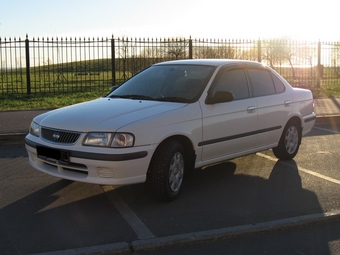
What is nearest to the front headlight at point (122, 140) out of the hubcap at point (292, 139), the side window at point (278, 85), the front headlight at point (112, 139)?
the front headlight at point (112, 139)

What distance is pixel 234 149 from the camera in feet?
20.5

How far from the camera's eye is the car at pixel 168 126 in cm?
489

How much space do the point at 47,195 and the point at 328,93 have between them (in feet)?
47.3

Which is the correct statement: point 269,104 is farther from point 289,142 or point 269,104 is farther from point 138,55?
point 138,55

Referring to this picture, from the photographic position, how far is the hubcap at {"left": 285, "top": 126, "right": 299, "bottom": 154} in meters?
7.36

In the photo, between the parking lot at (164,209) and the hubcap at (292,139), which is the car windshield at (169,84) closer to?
the parking lot at (164,209)

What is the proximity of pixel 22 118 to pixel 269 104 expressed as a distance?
21.6ft

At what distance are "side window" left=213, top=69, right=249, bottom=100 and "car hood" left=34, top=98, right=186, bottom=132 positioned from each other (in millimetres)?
877

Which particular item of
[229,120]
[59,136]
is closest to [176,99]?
[229,120]

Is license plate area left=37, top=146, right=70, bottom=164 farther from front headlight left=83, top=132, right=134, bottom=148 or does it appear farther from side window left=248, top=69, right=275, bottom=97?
side window left=248, top=69, right=275, bottom=97

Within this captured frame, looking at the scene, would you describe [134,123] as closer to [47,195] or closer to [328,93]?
[47,195]

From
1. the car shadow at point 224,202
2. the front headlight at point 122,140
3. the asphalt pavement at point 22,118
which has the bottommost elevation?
the car shadow at point 224,202

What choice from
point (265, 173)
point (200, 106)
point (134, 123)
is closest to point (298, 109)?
point (265, 173)

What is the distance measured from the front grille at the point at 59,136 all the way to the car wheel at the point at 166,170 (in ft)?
2.93
